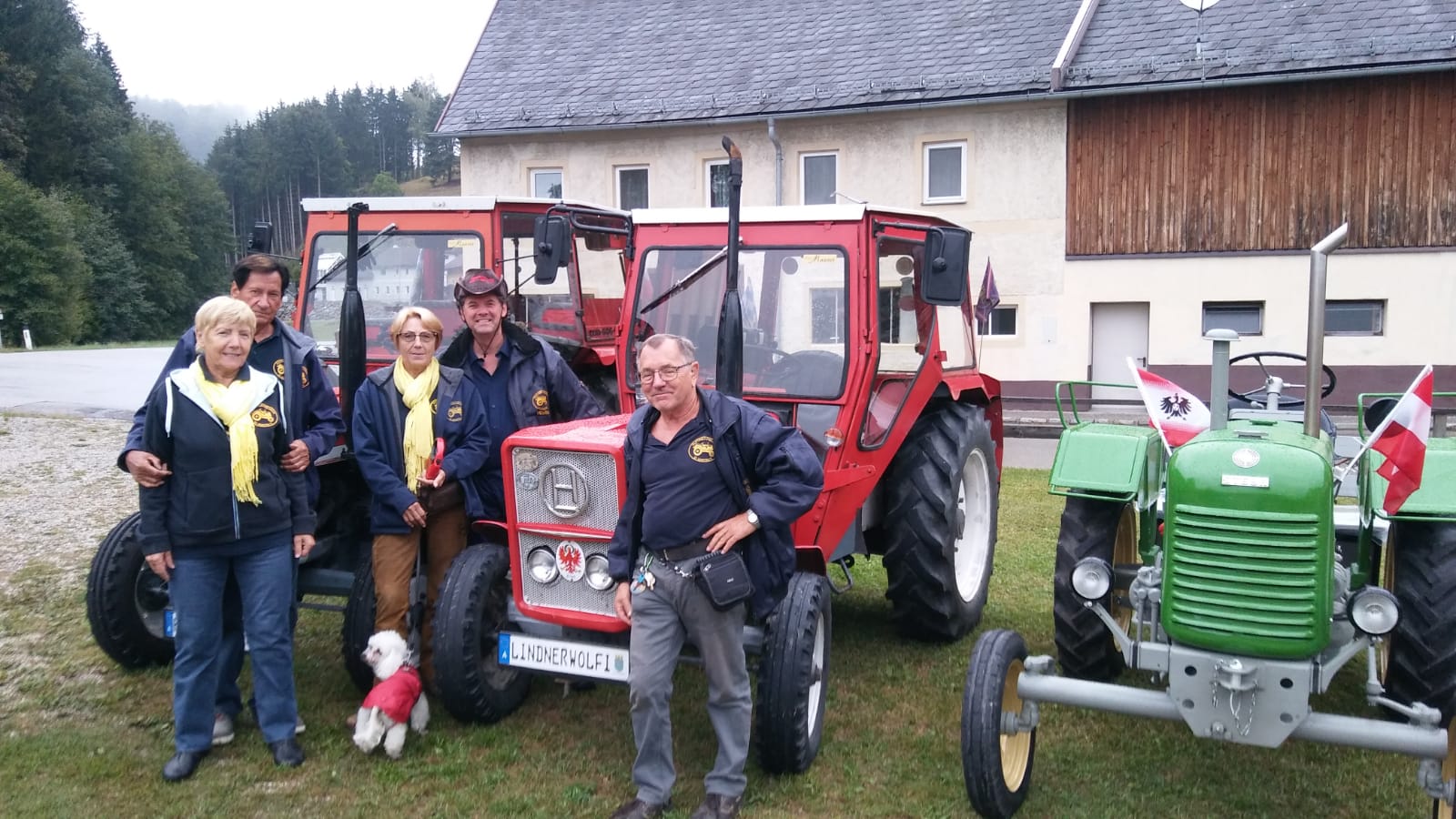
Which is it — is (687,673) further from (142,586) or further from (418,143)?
(418,143)

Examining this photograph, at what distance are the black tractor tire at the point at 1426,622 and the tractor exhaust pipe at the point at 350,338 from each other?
152 inches

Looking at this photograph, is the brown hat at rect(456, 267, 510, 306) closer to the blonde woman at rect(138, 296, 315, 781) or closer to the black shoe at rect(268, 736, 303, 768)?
the blonde woman at rect(138, 296, 315, 781)

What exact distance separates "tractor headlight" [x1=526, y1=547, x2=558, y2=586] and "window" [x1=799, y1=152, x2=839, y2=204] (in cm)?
1473

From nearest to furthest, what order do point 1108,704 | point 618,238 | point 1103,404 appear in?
point 1108,704 < point 618,238 < point 1103,404

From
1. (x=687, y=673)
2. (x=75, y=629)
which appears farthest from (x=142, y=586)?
(x=687, y=673)

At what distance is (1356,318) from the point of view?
16531 mm

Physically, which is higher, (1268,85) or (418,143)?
(418,143)

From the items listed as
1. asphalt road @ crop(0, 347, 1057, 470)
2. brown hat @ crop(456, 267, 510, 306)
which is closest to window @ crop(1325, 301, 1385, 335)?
asphalt road @ crop(0, 347, 1057, 470)

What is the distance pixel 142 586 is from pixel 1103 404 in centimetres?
1549

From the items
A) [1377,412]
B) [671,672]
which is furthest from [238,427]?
[1377,412]

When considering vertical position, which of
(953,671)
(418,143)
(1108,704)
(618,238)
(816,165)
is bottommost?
(953,671)

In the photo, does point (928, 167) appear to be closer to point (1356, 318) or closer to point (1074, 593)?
point (1356, 318)

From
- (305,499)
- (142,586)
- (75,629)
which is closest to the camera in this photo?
(305,499)

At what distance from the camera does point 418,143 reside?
3915 inches
